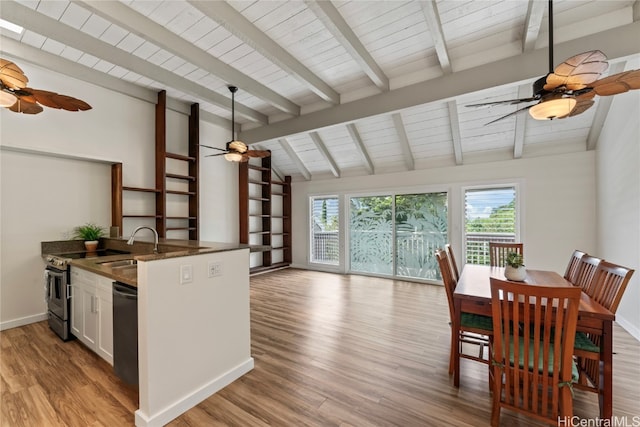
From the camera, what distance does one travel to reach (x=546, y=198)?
451 cm

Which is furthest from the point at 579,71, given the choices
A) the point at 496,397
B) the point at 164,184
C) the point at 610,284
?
the point at 164,184

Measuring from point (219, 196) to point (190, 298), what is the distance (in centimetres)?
427

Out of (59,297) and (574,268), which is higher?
(574,268)

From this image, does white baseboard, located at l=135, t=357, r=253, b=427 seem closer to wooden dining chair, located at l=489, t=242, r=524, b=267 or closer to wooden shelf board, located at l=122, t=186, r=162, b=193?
wooden dining chair, located at l=489, t=242, r=524, b=267

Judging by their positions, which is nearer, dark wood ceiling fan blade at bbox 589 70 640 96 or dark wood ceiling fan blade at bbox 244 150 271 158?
dark wood ceiling fan blade at bbox 589 70 640 96

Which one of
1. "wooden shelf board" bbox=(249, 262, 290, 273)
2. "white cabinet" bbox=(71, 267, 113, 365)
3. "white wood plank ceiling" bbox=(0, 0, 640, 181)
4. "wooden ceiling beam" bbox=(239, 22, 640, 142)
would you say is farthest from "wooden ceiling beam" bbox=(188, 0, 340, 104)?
"wooden shelf board" bbox=(249, 262, 290, 273)

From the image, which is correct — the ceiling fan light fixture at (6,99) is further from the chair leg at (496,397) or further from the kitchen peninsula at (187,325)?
the chair leg at (496,397)

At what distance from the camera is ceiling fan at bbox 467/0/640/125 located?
5.93 feet

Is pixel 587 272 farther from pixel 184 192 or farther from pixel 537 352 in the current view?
pixel 184 192

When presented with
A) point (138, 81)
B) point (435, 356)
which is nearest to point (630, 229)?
point (435, 356)

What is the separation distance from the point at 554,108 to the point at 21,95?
13.5 ft

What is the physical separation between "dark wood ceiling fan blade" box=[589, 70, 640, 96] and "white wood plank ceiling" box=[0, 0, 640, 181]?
1.01 meters

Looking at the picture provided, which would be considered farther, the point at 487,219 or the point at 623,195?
the point at 487,219

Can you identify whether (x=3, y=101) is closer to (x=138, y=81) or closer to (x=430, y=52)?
(x=138, y=81)
